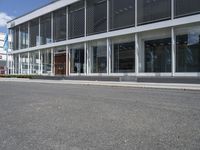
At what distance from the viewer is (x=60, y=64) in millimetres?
25641

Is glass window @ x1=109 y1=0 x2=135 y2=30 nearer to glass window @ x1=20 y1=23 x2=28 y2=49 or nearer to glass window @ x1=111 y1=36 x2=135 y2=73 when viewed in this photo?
glass window @ x1=111 y1=36 x2=135 y2=73

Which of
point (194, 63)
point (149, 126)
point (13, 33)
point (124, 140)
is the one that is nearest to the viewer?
point (124, 140)

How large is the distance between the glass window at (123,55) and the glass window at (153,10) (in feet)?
5.79

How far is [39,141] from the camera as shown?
4.25 metres

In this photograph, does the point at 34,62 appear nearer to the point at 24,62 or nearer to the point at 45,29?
the point at 24,62

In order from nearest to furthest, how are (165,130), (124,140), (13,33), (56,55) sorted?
(124,140) → (165,130) → (56,55) → (13,33)

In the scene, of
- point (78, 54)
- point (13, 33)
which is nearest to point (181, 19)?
point (78, 54)

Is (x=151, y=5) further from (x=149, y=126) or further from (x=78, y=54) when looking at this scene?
(x=149, y=126)

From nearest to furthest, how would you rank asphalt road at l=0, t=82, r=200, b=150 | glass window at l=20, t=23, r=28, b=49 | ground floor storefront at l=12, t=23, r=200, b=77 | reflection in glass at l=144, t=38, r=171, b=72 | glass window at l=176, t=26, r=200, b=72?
asphalt road at l=0, t=82, r=200, b=150, glass window at l=176, t=26, r=200, b=72, ground floor storefront at l=12, t=23, r=200, b=77, reflection in glass at l=144, t=38, r=171, b=72, glass window at l=20, t=23, r=28, b=49

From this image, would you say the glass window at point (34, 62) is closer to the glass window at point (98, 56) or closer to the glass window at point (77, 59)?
the glass window at point (77, 59)

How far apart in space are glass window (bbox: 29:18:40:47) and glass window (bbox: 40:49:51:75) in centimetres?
154

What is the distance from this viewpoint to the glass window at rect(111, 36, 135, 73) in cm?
1894

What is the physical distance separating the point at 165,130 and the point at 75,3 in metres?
20.7

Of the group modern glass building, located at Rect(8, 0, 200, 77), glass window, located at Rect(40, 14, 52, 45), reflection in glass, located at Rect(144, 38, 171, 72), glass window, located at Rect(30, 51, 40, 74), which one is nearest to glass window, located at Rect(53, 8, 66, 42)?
modern glass building, located at Rect(8, 0, 200, 77)
